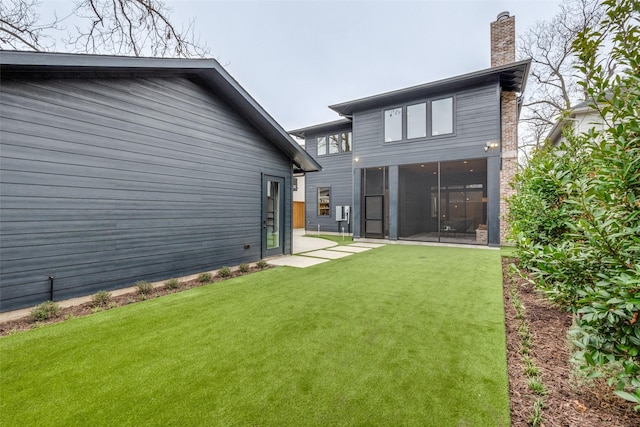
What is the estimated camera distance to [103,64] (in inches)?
152

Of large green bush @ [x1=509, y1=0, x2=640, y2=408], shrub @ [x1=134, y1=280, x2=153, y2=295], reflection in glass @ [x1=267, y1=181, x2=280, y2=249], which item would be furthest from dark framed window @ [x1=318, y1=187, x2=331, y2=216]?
large green bush @ [x1=509, y1=0, x2=640, y2=408]

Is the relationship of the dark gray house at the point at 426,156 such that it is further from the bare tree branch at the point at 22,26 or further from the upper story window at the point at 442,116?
the bare tree branch at the point at 22,26

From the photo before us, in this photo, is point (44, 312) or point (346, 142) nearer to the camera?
point (44, 312)

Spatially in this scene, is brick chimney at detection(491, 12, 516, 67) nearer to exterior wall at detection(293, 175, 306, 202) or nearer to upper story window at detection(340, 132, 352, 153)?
upper story window at detection(340, 132, 352, 153)

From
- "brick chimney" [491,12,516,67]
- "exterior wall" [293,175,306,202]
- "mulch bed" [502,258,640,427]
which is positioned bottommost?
"mulch bed" [502,258,640,427]

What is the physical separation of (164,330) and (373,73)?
24.3 metres

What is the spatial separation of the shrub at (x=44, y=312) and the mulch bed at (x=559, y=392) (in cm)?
478

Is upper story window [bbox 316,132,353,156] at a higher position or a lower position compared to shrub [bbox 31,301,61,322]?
higher

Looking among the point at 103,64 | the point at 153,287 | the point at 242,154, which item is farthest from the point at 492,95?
the point at 153,287

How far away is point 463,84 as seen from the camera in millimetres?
8805

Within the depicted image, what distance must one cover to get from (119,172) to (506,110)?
11.4 m

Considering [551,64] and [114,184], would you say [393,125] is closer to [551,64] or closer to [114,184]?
[114,184]

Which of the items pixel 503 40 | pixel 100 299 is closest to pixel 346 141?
pixel 503 40

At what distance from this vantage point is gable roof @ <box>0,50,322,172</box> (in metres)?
3.34
